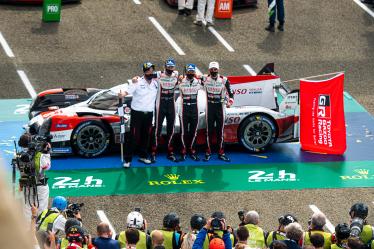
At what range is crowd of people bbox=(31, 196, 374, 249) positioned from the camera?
7.59 meters

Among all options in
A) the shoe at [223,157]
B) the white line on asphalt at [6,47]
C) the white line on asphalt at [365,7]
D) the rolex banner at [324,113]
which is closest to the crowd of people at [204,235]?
the shoe at [223,157]

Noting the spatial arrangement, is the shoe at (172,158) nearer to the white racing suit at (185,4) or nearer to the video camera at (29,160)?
the video camera at (29,160)

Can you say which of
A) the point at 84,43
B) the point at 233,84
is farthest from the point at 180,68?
the point at 233,84

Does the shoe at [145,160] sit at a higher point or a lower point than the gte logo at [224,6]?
lower

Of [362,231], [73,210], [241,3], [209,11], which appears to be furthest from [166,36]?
[362,231]

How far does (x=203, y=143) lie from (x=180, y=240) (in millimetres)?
6758

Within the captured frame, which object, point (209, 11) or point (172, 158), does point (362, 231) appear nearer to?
point (172, 158)

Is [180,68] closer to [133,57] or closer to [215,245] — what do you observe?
[133,57]

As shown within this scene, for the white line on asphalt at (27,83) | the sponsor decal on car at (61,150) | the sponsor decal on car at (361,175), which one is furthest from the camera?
the white line on asphalt at (27,83)

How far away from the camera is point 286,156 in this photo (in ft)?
49.8

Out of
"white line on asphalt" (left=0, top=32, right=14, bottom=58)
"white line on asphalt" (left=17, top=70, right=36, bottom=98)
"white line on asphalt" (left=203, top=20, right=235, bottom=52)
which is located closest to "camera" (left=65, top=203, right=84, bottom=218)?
"white line on asphalt" (left=17, top=70, right=36, bottom=98)

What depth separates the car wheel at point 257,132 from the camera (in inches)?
583

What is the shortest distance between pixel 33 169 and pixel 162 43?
10.4 meters

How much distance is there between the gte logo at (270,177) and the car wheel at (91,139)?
2652 mm
